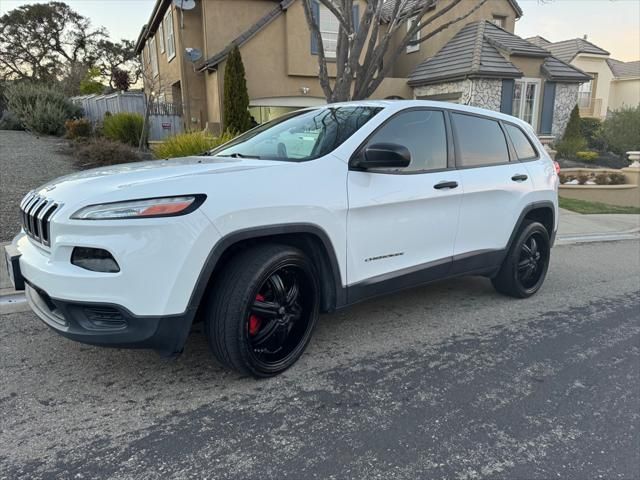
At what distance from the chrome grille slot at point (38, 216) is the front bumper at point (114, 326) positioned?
0.38 meters

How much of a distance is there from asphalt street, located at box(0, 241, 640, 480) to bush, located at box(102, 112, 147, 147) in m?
10.5

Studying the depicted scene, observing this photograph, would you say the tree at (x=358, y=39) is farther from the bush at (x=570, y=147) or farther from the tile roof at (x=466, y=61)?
the bush at (x=570, y=147)

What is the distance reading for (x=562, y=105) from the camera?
19.1 meters

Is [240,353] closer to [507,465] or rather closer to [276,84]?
[507,465]

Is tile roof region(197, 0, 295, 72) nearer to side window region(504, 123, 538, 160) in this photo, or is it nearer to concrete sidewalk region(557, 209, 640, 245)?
concrete sidewalk region(557, 209, 640, 245)

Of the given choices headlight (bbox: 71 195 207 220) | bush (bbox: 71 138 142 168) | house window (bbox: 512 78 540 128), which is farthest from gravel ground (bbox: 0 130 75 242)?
house window (bbox: 512 78 540 128)

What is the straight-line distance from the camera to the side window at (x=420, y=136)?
370 cm

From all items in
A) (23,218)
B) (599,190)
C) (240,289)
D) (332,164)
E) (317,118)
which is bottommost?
(599,190)

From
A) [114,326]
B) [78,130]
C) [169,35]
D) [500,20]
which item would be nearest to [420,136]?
[114,326]

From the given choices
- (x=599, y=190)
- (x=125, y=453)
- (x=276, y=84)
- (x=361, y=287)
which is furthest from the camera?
(x=276, y=84)

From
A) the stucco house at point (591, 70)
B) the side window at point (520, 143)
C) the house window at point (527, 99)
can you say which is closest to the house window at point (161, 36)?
the house window at point (527, 99)

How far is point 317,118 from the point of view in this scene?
12.9 ft

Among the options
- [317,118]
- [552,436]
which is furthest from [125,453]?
[317,118]

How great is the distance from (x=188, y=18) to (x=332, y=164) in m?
16.3
